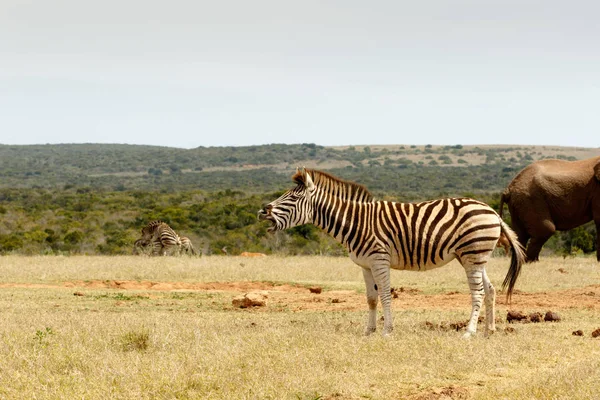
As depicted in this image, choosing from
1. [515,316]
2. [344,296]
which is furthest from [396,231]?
[344,296]

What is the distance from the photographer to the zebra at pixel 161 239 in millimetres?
27609

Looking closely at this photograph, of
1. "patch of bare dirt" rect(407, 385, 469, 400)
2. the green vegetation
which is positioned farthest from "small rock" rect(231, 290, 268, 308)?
the green vegetation

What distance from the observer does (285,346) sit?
993 cm

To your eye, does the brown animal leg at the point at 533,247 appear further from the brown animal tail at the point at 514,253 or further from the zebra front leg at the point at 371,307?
the zebra front leg at the point at 371,307

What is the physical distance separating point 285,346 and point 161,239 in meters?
18.5

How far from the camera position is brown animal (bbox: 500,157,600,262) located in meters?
21.3

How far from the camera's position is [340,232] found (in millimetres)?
11469

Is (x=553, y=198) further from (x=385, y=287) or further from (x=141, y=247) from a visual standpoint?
(x=141, y=247)

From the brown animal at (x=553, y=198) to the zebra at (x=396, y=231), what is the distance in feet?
34.0

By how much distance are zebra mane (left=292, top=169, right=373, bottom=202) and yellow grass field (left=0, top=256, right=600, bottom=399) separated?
2028 mm

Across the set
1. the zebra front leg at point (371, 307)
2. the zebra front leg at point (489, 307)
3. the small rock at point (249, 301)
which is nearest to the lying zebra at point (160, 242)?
the small rock at point (249, 301)

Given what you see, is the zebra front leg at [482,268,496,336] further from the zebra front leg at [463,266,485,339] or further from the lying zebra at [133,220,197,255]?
the lying zebra at [133,220,197,255]

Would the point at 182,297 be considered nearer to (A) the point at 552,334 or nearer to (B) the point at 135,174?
(A) the point at 552,334

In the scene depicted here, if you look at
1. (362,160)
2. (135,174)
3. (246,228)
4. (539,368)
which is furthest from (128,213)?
(362,160)
